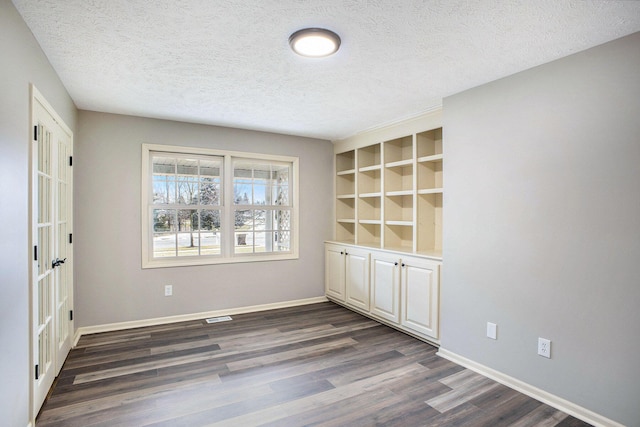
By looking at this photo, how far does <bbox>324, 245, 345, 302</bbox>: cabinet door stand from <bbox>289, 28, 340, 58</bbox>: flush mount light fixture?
2.98 metres

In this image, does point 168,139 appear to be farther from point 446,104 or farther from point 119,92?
point 446,104

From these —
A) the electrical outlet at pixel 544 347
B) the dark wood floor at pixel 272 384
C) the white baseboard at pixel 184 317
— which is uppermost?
the electrical outlet at pixel 544 347

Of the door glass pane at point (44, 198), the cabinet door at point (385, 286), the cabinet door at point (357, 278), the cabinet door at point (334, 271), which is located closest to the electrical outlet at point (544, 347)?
the cabinet door at point (385, 286)

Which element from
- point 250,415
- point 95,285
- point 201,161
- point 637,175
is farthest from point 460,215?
point 95,285

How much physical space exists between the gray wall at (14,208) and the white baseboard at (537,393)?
3077 millimetres

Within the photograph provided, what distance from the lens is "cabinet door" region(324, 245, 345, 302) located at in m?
4.80

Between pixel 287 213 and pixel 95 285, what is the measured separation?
2.43 meters

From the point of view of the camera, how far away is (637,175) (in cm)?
204

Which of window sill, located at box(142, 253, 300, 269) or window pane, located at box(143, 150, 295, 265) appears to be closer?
window sill, located at box(142, 253, 300, 269)

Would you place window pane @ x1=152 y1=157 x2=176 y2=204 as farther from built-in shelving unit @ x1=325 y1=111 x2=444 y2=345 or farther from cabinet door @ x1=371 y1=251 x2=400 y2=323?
cabinet door @ x1=371 y1=251 x2=400 y2=323

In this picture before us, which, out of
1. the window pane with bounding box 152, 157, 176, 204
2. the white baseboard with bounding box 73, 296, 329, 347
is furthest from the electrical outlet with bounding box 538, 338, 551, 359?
the window pane with bounding box 152, 157, 176, 204

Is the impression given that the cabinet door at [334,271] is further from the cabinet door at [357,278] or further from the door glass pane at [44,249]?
the door glass pane at [44,249]

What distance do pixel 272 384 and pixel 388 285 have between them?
181 cm

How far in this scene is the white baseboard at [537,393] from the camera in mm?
2195
